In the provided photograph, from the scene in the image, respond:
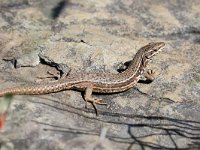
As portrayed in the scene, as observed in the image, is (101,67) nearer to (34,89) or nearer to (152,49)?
(152,49)

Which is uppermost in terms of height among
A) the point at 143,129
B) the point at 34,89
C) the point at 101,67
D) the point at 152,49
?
the point at 152,49

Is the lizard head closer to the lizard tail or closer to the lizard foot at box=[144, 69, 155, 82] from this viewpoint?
the lizard foot at box=[144, 69, 155, 82]

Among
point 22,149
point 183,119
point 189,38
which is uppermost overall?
point 189,38

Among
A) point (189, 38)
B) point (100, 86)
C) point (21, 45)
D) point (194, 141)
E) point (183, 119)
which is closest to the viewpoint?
point (194, 141)

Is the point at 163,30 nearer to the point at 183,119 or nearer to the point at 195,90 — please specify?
the point at 195,90

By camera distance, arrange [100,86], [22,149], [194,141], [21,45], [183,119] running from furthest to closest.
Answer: [21,45] → [100,86] → [183,119] → [194,141] → [22,149]

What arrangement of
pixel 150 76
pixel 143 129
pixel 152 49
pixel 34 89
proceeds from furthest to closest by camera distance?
pixel 152 49
pixel 150 76
pixel 34 89
pixel 143 129

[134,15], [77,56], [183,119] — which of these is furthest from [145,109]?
[134,15]

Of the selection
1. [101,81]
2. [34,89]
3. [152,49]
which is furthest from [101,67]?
[34,89]
